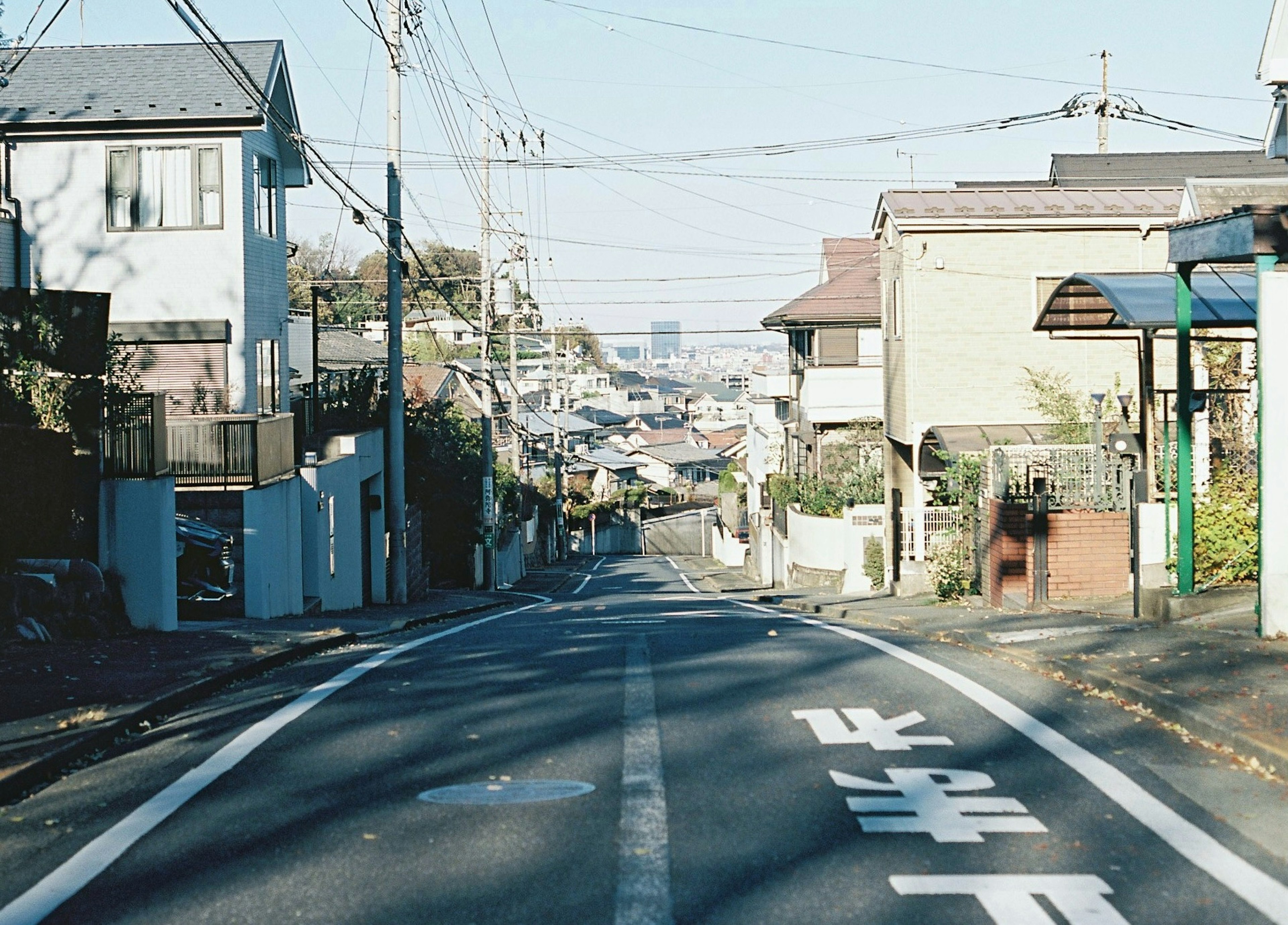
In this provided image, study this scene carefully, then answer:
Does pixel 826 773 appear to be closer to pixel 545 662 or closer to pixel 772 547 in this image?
pixel 545 662

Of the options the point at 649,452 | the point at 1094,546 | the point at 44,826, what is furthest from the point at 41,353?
the point at 649,452

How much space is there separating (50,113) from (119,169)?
5.08ft

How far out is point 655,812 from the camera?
6691 mm

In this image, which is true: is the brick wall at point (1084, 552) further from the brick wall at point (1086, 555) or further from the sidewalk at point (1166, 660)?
the sidewalk at point (1166, 660)

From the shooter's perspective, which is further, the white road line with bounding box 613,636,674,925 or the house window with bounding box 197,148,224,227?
the house window with bounding box 197,148,224,227

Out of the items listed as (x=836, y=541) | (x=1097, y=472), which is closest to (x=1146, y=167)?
(x=836, y=541)

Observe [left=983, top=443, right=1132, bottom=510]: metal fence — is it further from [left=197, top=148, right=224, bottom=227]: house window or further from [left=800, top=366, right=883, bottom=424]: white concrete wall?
[left=800, top=366, right=883, bottom=424]: white concrete wall

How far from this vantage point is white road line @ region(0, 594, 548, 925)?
553cm

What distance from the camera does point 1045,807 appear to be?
6.73m

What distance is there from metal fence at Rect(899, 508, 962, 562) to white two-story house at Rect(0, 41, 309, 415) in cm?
1300

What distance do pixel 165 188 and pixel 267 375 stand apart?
4.14 metres

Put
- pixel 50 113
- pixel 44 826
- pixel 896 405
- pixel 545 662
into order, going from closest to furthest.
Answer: pixel 44 826 → pixel 545 662 → pixel 50 113 → pixel 896 405

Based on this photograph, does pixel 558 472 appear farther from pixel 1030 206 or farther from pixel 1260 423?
pixel 1260 423

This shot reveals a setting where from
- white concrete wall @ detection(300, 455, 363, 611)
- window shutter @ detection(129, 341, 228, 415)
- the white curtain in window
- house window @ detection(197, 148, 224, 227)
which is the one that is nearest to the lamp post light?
white concrete wall @ detection(300, 455, 363, 611)
